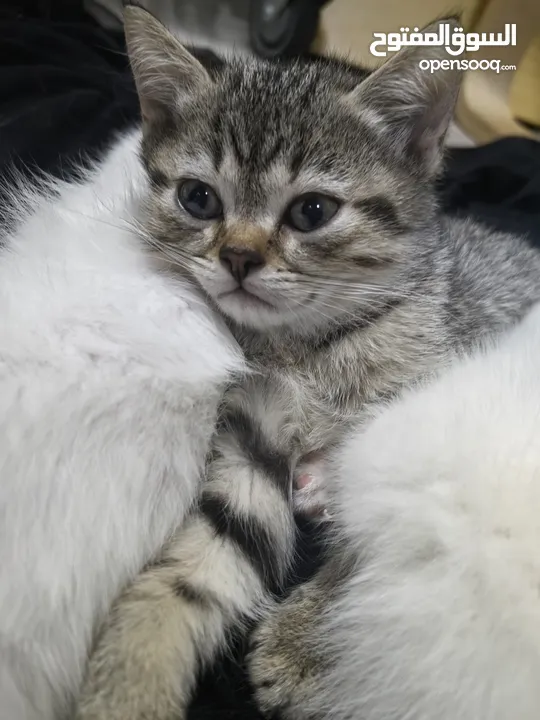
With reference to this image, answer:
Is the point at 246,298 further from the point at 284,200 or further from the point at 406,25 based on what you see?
the point at 406,25

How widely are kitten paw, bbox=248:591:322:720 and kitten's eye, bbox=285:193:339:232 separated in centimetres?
45

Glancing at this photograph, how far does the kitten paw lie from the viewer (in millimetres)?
678

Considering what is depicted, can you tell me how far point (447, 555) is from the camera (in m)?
0.61

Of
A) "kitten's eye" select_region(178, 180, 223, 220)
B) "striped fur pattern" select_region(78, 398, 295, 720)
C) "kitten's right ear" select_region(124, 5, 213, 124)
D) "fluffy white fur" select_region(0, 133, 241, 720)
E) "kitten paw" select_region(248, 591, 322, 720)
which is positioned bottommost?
"kitten paw" select_region(248, 591, 322, 720)

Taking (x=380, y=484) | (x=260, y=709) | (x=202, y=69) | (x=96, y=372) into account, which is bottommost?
(x=260, y=709)

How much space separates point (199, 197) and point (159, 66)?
196 mm

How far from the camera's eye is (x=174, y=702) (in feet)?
2.13

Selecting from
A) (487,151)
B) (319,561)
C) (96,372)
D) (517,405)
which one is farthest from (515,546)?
(487,151)

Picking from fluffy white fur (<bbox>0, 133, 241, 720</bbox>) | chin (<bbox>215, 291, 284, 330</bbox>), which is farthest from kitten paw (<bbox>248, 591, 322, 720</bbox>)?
chin (<bbox>215, 291, 284, 330</bbox>)

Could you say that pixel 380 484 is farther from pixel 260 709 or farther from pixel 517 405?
pixel 260 709

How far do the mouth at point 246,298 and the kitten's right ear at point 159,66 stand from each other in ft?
0.99

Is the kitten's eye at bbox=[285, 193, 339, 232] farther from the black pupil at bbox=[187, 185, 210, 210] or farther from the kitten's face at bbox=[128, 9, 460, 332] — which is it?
the black pupil at bbox=[187, 185, 210, 210]

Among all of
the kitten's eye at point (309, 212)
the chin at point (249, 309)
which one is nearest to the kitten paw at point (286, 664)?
the chin at point (249, 309)

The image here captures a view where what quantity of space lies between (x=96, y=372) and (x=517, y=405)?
46 centimetres
